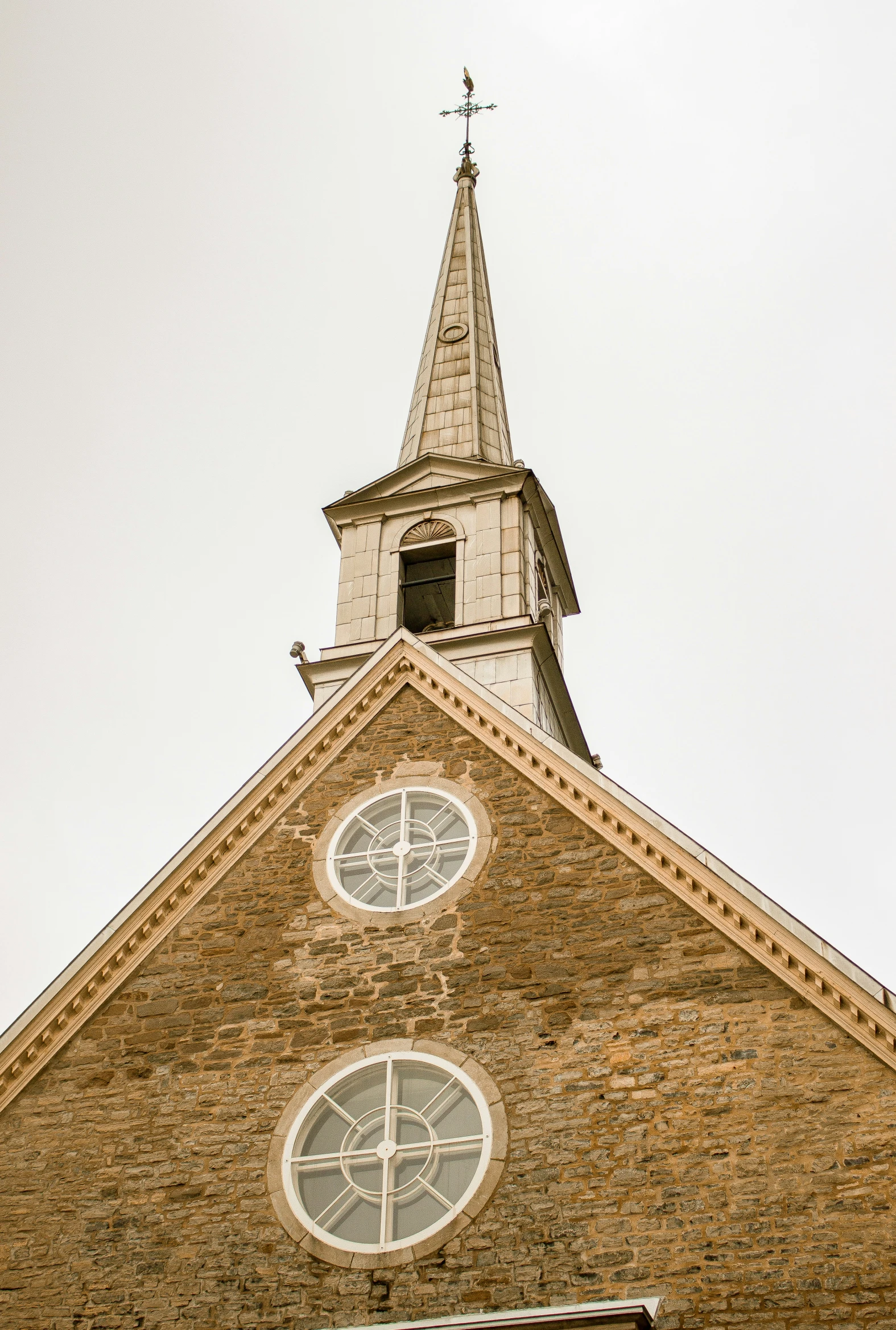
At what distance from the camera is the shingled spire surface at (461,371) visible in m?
25.4

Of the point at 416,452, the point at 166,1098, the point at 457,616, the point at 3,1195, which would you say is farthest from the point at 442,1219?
the point at 416,452

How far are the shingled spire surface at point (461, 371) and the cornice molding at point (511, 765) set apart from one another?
24.9ft

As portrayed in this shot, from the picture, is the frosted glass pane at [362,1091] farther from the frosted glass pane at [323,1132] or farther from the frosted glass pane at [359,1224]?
the frosted glass pane at [359,1224]

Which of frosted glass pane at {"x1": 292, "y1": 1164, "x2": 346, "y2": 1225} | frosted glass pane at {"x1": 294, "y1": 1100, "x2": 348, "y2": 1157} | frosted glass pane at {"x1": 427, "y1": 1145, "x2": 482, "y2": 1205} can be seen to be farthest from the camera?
frosted glass pane at {"x1": 294, "y1": 1100, "x2": 348, "y2": 1157}

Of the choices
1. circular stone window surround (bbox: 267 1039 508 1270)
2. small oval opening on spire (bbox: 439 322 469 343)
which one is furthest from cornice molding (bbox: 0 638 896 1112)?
small oval opening on spire (bbox: 439 322 469 343)

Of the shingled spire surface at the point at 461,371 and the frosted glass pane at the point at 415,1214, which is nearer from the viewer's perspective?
the frosted glass pane at the point at 415,1214

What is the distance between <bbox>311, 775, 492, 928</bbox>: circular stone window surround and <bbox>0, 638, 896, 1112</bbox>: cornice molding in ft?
2.14

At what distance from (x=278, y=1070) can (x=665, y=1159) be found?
12.0 ft

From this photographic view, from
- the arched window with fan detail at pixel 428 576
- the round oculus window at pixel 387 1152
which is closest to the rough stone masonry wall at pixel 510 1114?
the round oculus window at pixel 387 1152

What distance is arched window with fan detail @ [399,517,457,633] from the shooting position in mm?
22547

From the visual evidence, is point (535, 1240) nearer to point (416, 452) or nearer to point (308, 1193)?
point (308, 1193)

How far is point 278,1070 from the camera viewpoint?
13875 millimetres

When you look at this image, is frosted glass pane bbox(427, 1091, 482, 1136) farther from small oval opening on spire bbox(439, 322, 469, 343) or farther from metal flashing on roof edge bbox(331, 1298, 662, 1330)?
small oval opening on spire bbox(439, 322, 469, 343)

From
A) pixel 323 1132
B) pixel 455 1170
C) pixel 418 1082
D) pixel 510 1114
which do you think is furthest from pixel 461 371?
pixel 455 1170
